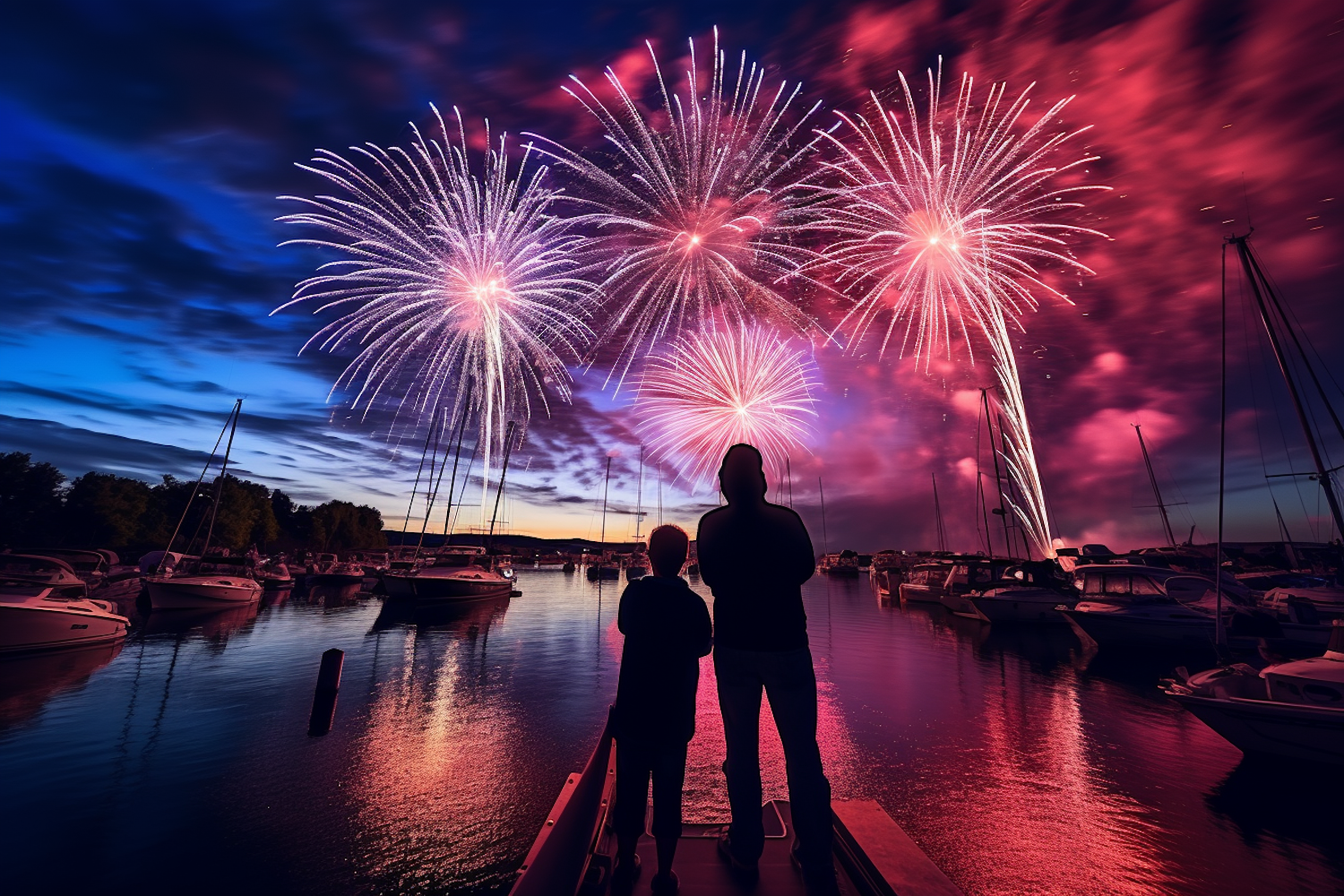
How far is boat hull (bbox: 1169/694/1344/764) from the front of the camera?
26.6 feet

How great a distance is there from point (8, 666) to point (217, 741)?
12.1m

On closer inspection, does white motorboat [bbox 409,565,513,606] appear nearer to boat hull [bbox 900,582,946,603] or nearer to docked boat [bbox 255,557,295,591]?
docked boat [bbox 255,557,295,591]

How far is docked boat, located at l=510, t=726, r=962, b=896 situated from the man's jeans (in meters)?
0.38

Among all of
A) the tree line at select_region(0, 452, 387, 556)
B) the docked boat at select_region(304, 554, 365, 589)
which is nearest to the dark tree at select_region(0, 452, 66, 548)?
the tree line at select_region(0, 452, 387, 556)

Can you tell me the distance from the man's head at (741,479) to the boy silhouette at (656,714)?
21.9 inches

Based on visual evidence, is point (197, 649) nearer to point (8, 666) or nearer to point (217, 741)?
point (8, 666)

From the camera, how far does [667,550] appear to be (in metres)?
3.95

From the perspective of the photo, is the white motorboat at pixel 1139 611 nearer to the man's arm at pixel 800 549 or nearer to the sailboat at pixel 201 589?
the man's arm at pixel 800 549

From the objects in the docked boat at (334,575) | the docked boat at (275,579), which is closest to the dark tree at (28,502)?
the docked boat at (334,575)

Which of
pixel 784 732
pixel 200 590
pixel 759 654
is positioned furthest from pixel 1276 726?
pixel 200 590

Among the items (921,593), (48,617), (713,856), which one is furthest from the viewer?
(921,593)

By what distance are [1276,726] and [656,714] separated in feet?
38.6

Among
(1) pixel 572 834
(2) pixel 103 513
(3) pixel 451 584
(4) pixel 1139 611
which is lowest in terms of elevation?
(3) pixel 451 584

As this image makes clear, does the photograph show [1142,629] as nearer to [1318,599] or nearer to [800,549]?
[1318,599]
